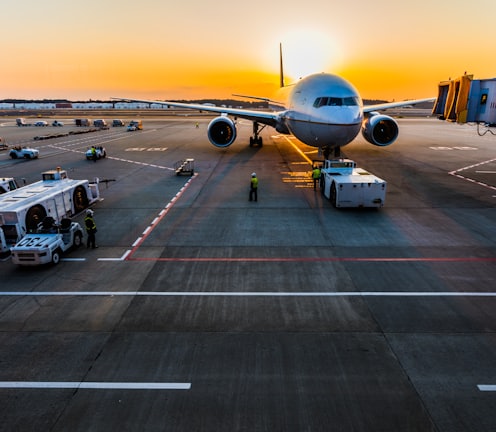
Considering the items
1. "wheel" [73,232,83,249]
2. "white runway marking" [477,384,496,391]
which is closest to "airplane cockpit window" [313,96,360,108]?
"wheel" [73,232,83,249]

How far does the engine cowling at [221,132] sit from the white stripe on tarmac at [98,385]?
30.0m

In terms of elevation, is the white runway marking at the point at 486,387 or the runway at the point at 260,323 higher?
the runway at the point at 260,323

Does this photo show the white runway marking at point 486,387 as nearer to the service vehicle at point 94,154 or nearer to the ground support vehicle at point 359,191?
the ground support vehicle at point 359,191

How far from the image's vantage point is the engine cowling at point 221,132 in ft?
117

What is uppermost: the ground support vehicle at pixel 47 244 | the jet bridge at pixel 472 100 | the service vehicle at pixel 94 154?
the jet bridge at pixel 472 100

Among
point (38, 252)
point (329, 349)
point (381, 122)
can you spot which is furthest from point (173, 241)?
point (381, 122)

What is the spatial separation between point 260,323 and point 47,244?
911 centimetres

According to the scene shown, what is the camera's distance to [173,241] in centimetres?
1605

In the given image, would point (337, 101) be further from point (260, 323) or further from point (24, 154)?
point (24, 154)

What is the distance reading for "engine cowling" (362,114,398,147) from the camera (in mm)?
32812

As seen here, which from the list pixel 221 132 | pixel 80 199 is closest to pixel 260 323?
pixel 80 199

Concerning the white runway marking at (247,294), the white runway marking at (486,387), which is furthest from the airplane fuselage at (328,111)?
the white runway marking at (486,387)

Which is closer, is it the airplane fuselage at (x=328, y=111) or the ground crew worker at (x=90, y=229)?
the ground crew worker at (x=90, y=229)

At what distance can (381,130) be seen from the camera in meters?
34.2
